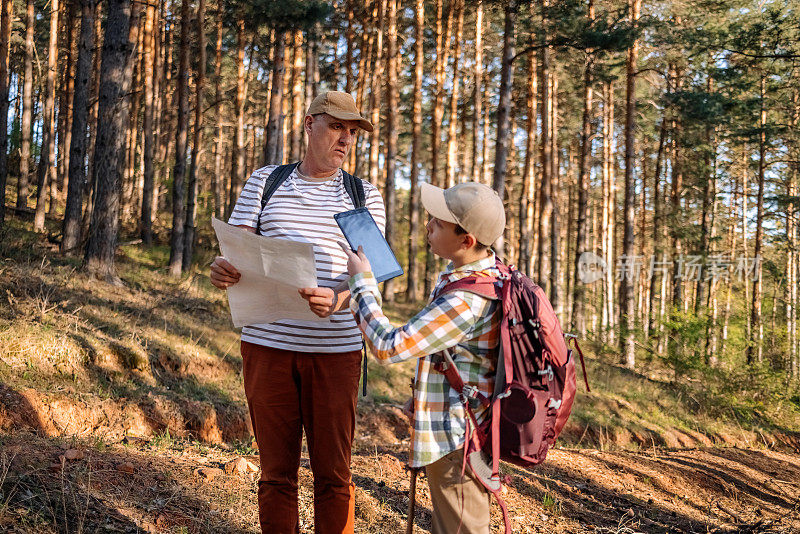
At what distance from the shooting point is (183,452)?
469 centimetres

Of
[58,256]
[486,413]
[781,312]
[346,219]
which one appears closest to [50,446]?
[346,219]

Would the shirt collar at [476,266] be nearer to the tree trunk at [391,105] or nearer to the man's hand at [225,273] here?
the man's hand at [225,273]

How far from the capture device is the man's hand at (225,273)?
2.59m

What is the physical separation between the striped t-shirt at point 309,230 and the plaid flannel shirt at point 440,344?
579 mm

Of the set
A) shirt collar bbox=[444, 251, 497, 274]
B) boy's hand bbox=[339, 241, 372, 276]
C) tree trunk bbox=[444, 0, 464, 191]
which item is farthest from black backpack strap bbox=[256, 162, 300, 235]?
tree trunk bbox=[444, 0, 464, 191]

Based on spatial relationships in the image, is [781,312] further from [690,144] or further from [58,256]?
[58,256]

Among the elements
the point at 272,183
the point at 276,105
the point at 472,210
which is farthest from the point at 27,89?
the point at 472,210

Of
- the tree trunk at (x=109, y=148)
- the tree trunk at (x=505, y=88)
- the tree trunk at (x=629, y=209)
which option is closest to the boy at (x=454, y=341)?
the tree trunk at (x=109, y=148)

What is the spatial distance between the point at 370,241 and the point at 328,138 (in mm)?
668

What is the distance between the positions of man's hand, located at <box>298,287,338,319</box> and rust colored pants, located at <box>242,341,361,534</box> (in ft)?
1.30

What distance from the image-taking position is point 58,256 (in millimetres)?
11695

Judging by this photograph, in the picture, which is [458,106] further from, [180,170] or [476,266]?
[476,266]

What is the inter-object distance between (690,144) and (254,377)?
24.0 metres

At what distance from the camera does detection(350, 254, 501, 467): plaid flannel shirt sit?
2117 millimetres
